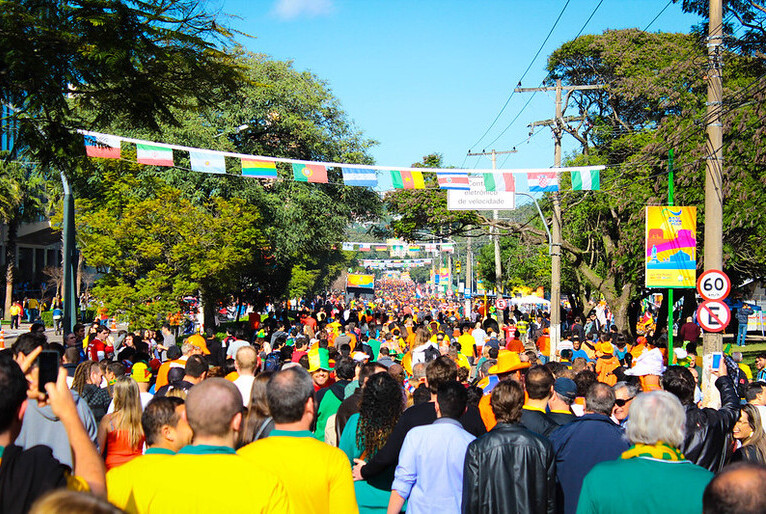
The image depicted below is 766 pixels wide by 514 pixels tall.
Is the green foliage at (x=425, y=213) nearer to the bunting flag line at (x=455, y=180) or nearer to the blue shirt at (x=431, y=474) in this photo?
the bunting flag line at (x=455, y=180)

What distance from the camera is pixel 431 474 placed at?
16.8 feet

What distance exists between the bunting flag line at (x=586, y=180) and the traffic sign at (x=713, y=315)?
27.4ft

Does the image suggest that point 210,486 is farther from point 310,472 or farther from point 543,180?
point 543,180

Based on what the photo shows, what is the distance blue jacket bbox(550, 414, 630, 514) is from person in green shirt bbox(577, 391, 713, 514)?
47.9 inches

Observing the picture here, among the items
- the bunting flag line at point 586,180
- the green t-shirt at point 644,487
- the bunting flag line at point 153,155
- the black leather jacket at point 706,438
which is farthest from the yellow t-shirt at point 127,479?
the bunting flag line at point 586,180

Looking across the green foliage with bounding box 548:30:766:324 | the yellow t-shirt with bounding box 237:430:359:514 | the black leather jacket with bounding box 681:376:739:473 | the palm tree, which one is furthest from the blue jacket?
the palm tree

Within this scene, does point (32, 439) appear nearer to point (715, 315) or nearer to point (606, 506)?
point (606, 506)

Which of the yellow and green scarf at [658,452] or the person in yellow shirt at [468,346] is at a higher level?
the yellow and green scarf at [658,452]

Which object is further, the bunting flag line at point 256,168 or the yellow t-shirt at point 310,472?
the bunting flag line at point 256,168

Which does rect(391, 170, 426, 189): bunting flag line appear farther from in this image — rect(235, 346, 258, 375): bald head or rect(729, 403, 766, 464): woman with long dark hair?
rect(729, 403, 766, 464): woman with long dark hair

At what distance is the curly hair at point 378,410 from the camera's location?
5.77 meters

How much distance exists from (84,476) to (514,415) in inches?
114

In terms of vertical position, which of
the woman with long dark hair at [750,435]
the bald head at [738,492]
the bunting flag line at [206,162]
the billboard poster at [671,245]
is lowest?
the woman with long dark hair at [750,435]

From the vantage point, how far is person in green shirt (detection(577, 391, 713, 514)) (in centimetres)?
371
